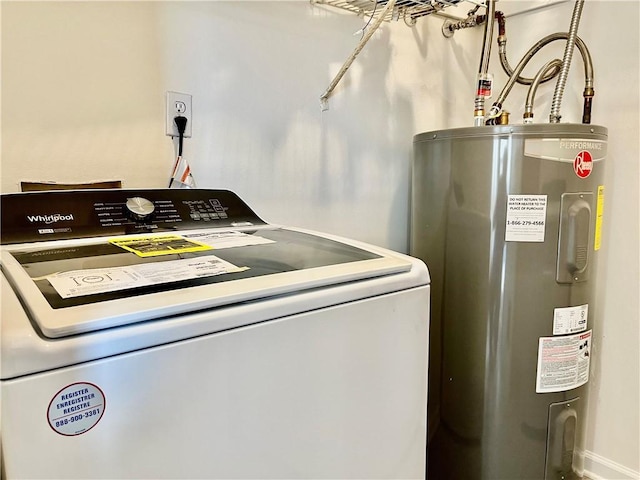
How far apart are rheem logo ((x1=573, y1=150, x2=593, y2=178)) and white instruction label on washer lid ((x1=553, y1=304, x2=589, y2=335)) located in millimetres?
366

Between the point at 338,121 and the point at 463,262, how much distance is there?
59 centimetres

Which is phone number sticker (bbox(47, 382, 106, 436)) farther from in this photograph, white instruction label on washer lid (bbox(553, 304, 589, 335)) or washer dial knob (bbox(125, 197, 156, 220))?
white instruction label on washer lid (bbox(553, 304, 589, 335))

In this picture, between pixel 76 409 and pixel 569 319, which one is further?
pixel 569 319

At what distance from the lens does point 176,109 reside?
1.24m

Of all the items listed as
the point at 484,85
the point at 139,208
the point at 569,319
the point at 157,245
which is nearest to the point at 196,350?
the point at 157,245

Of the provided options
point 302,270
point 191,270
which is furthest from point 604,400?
point 191,270

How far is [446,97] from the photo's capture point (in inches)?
73.3

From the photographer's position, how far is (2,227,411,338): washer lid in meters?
0.58

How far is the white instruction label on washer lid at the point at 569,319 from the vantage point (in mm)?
1340

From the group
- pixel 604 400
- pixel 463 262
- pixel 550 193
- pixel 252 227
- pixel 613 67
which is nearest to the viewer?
pixel 252 227

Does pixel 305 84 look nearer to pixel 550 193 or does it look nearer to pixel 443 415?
pixel 550 193

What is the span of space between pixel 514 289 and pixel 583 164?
1.23ft

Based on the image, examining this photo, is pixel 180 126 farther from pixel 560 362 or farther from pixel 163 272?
pixel 560 362

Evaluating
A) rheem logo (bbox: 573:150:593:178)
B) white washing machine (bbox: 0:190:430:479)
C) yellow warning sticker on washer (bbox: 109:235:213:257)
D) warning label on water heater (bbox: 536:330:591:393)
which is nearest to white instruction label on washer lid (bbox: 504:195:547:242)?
rheem logo (bbox: 573:150:593:178)
